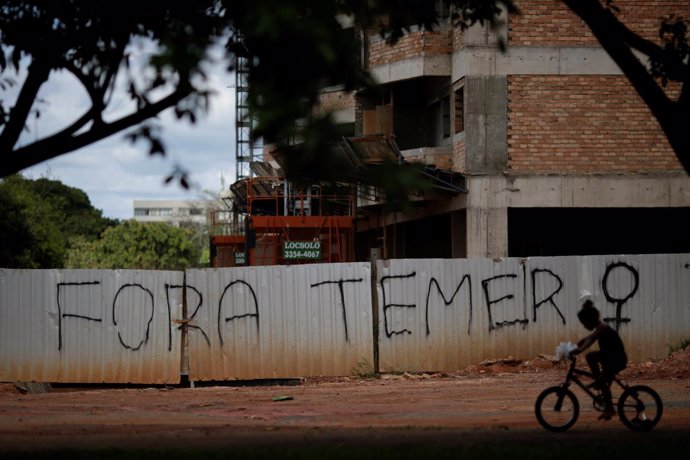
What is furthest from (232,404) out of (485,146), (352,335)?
(485,146)

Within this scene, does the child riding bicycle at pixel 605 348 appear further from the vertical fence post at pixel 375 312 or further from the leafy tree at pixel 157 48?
the vertical fence post at pixel 375 312

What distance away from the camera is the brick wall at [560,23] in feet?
90.9

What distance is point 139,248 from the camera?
9019 centimetres

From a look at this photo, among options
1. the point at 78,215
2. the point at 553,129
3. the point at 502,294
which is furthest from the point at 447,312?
the point at 78,215

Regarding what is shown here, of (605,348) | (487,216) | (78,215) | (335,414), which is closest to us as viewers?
(605,348)

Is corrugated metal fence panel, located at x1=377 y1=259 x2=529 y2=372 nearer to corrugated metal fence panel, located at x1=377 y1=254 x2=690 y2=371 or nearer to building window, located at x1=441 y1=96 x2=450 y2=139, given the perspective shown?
corrugated metal fence panel, located at x1=377 y1=254 x2=690 y2=371

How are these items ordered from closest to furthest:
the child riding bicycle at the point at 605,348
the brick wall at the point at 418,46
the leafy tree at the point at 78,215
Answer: the child riding bicycle at the point at 605,348, the brick wall at the point at 418,46, the leafy tree at the point at 78,215

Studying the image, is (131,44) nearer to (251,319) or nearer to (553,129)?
(251,319)

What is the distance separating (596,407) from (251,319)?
27.4 ft

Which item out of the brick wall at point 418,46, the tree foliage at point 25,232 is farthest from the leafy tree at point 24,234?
the brick wall at point 418,46

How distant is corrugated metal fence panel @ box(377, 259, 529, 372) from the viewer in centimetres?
1950

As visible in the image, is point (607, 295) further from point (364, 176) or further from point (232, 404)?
point (364, 176)

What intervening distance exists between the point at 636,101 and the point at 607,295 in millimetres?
9578

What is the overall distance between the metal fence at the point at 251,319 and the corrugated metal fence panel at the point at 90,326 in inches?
0.6
